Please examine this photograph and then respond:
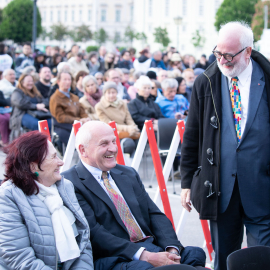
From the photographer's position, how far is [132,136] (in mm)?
7078

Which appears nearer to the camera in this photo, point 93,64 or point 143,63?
point 143,63

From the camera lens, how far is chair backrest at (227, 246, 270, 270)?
2119 mm

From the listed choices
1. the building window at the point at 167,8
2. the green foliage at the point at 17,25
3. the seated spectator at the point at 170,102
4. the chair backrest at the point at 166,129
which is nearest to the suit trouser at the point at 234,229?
the chair backrest at the point at 166,129

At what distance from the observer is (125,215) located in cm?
287

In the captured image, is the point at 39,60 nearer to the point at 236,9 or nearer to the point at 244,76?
the point at 244,76

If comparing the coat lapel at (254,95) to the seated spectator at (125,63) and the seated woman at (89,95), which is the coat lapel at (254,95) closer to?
the seated woman at (89,95)

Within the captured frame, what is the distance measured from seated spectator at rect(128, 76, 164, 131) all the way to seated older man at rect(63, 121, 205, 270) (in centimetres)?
449

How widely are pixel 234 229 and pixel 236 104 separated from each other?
34.7 inches

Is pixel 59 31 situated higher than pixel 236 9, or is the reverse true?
pixel 236 9

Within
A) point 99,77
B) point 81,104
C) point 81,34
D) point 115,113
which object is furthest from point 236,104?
point 81,34

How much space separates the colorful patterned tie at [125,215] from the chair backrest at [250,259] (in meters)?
0.89

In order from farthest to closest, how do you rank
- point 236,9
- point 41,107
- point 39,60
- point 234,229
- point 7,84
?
point 236,9 < point 39,60 < point 7,84 < point 41,107 < point 234,229

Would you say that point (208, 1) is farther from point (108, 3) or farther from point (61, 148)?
point (61, 148)

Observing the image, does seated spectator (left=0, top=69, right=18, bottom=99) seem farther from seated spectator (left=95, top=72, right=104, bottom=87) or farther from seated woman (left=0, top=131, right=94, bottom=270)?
seated woman (left=0, top=131, right=94, bottom=270)
